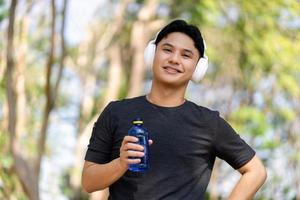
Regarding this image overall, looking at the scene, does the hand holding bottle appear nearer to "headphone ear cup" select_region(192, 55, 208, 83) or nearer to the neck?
the neck

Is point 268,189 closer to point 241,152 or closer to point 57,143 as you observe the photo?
point 57,143

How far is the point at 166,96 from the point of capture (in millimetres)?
3357

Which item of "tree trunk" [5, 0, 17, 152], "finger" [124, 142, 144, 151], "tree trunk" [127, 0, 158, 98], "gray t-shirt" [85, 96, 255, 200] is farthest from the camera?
"tree trunk" [127, 0, 158, 98]

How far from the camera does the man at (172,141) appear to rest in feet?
10.5

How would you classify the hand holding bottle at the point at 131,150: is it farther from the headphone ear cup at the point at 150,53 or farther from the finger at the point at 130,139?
the headphone ear cup at the point at 150,53

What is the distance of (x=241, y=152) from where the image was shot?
131 inches

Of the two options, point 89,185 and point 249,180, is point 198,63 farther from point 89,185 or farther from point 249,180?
point 89,185

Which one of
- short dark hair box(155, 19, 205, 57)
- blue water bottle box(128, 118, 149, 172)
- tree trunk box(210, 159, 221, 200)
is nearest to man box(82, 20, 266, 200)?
short dark hair box(155, 19, 205, 57)

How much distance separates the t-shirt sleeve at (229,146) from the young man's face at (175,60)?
22 cm

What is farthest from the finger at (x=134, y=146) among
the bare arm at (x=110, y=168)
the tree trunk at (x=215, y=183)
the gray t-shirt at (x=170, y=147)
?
the tree trunk at (x=215, y=183)

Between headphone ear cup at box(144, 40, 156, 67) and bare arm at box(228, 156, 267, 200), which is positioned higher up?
headphone ear cup at box(144, 40, 156, 67)

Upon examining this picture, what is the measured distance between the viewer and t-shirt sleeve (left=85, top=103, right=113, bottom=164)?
3.29 meters

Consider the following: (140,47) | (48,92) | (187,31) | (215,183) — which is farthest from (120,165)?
(215,183)

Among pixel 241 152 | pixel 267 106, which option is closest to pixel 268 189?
pixel 267 106
